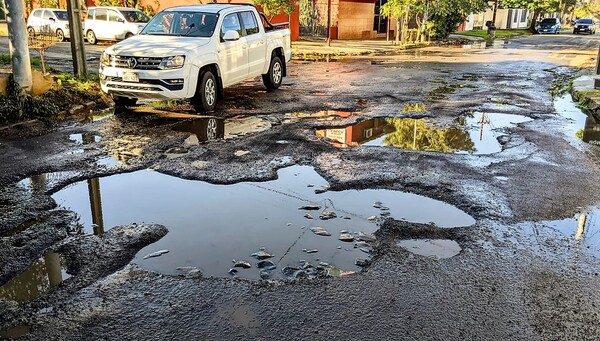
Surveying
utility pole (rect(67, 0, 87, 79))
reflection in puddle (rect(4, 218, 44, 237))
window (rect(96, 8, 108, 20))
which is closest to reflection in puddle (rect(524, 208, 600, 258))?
reflection in puddle (rect(4, 218, 44, 237))

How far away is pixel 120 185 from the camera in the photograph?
5.98m

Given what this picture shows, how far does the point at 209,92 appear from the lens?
404 inches

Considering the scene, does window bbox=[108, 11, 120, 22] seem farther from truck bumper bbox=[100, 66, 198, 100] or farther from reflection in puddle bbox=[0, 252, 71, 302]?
reflection in puddle bbox=[0, 252, 71, 302]

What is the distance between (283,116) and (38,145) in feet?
14.3

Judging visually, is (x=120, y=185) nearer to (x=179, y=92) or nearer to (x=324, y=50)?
(x=179, y=92)

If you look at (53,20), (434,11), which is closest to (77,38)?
(53,20)

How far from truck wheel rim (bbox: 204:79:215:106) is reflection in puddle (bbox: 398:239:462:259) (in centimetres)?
657

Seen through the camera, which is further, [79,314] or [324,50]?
[324,50]

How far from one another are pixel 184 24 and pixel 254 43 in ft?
5.88

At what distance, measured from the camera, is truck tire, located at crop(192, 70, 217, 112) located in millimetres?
9992

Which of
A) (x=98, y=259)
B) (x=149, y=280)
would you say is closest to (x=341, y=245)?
(x=149, y=280)

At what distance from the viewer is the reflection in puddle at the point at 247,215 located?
14.0 ft

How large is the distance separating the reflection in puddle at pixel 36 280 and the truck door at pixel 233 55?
23.3 feet

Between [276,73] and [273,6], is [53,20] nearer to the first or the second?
[273,6]
